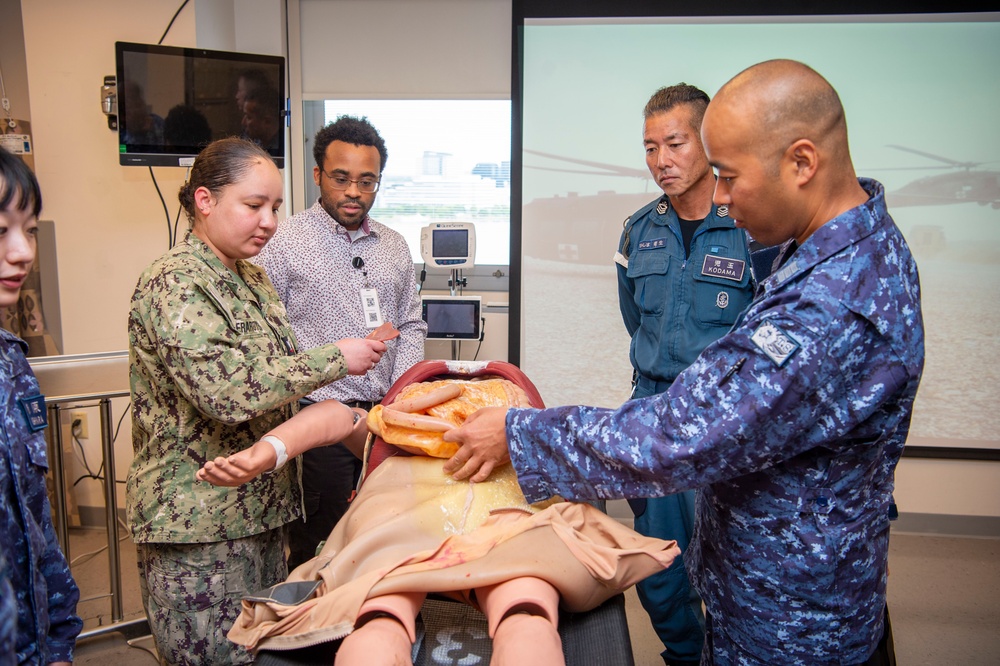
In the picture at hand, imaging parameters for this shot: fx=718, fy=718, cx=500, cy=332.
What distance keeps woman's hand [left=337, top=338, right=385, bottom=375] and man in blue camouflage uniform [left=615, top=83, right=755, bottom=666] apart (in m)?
0.90

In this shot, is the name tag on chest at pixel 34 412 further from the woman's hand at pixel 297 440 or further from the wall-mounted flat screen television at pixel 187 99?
the wall-mounted flat screen television at pixel 187 99

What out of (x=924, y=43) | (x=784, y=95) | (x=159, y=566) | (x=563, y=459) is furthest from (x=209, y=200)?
(x=924, y=43)

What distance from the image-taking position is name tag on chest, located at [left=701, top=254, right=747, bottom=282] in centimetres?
214

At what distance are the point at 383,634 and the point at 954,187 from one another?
347cm

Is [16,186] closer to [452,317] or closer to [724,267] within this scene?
[724,267]

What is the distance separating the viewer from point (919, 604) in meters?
3.00

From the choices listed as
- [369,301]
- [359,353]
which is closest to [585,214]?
[369,301]

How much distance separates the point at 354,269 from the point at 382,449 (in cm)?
88

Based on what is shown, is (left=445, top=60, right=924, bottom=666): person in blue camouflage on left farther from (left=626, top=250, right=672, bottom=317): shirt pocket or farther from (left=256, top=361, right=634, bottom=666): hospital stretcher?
(left=626, top=250, right=672, bottom=317): shirt pocket

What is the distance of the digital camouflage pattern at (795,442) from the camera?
3.76 ft

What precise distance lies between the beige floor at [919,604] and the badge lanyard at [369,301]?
4.80 ft

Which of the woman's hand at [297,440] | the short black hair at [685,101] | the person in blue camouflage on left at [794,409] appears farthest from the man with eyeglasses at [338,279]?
the person in blue camouflage on left at [794,409]

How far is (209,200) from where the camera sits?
1657 mm

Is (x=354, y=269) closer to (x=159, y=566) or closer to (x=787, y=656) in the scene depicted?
(x=159, y=566)
